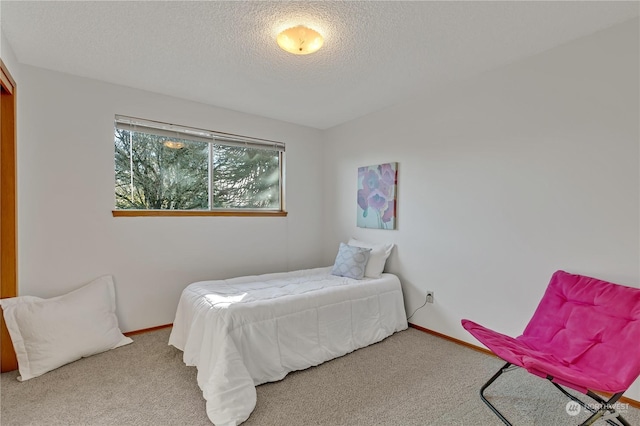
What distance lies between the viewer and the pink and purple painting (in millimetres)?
3333

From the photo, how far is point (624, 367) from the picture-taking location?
1487 mm

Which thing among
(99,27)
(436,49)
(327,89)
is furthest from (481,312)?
(99,27)

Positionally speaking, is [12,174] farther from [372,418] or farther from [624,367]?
[624,367]

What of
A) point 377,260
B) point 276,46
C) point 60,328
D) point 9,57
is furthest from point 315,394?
point 9,57

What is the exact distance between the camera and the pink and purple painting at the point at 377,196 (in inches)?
131

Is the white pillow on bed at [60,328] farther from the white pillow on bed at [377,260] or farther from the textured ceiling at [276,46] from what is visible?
the white pillow on bed at [377,260]

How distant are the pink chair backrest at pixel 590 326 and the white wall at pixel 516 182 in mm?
246

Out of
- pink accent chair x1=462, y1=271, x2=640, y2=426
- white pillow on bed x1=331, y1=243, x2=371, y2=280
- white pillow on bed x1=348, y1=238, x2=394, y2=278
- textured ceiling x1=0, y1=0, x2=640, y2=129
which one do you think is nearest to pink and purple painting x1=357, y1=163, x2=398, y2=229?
white pillow on bed x1=348, y1=238, x2=394, y2=278

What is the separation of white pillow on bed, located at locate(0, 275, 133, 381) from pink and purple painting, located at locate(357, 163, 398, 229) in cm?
266

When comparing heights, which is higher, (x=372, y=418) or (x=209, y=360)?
(x=209, y=360)

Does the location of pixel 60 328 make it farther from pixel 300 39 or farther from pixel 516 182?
pixel 516 182

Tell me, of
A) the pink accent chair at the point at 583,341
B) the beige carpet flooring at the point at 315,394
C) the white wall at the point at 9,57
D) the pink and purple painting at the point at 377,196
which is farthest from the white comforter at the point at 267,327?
the white wall at the point at 9,57

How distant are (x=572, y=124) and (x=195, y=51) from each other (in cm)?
270

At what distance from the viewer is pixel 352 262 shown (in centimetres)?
323
